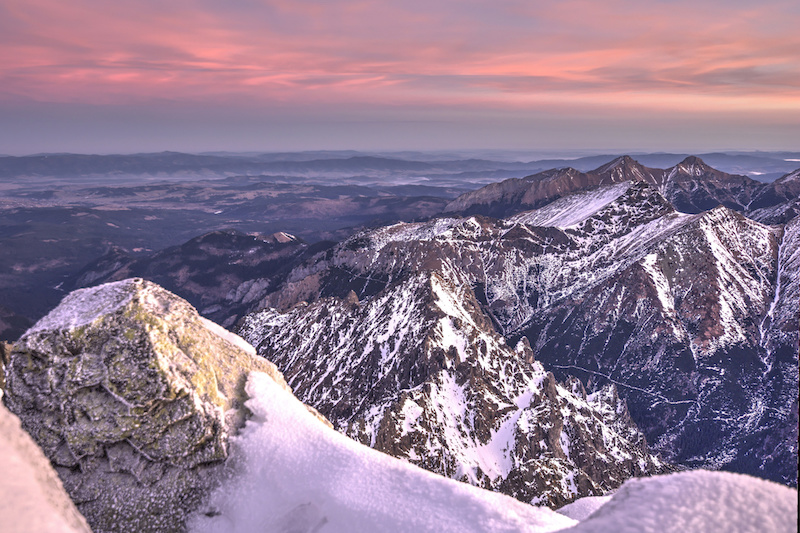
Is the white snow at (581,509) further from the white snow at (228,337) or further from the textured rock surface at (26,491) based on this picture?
the textured rock surface at (26,491)

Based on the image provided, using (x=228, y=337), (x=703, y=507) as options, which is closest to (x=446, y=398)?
(x=228, y=337)

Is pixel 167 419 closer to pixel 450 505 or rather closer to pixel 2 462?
pixel 450 505

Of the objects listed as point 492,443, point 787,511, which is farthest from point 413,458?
point 787,511

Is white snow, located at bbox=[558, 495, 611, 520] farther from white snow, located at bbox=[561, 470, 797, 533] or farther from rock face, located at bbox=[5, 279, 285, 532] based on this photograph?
rock face, located at bbox=[5, 279, 285, 532]

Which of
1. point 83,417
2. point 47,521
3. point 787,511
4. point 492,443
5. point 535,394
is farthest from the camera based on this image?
point 535,394

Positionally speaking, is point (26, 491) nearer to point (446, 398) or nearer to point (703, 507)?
point (703, 507)

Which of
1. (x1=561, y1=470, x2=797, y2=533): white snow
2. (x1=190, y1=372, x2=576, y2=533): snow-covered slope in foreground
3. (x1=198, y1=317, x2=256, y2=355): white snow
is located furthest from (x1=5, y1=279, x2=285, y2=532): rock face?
(x1=561, y1=470, x2=797, y2=533): white snow
